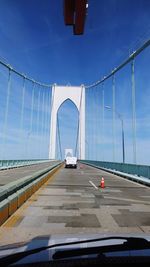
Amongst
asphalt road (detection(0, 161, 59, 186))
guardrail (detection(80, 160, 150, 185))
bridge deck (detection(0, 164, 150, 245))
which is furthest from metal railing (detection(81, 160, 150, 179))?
bridge deck (detection(0, 164, 150, 245))

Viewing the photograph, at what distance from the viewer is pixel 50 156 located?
10656 cm

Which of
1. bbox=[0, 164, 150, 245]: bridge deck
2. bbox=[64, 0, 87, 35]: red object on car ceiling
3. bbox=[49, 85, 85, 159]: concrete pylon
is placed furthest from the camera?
bbox=[49, 85, 85, 159]: concrete pylon

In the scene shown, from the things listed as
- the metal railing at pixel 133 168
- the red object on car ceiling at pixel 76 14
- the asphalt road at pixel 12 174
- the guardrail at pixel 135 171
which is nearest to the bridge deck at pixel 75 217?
the red object on car ceiling at pixel 76 14

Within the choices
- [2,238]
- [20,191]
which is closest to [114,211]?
[20,191]

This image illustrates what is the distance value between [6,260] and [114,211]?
911cm

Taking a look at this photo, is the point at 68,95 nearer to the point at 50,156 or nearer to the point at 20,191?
the point at 50,156

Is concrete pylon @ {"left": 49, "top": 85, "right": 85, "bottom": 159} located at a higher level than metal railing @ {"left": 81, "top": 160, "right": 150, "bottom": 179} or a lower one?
higher

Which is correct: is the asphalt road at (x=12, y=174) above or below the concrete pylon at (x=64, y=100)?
below

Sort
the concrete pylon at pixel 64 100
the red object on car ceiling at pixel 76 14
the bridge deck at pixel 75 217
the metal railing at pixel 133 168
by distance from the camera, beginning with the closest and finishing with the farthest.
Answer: the bridge deck at pixel 75 217 < the red object on car ceiling at pixel 76 14 < the metal railing at pixel 133 168 < the concrete pylon at pixel 64 100

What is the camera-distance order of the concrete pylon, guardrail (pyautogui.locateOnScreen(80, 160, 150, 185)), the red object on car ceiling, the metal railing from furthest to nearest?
1. the concrete pylon
2. the metal railing
3. guardrail (pyautogui.locateOnScreen(80, 160, 150, 185))
4. the red object on car ceiling

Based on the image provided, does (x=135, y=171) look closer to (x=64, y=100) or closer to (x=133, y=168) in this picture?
(x=133, y=168)

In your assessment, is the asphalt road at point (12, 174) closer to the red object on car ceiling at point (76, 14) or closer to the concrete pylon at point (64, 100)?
the red object on car ceiling at point (76, 14)

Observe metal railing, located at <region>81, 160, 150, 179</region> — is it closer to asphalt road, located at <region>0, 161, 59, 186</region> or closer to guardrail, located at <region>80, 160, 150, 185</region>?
guardrail, located at <region>80, 160, 150, 185</region>

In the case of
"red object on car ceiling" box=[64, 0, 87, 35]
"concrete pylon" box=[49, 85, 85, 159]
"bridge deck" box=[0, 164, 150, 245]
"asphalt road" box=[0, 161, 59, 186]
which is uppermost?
"concrete pylon" box=[49, 85, 85, 159]
